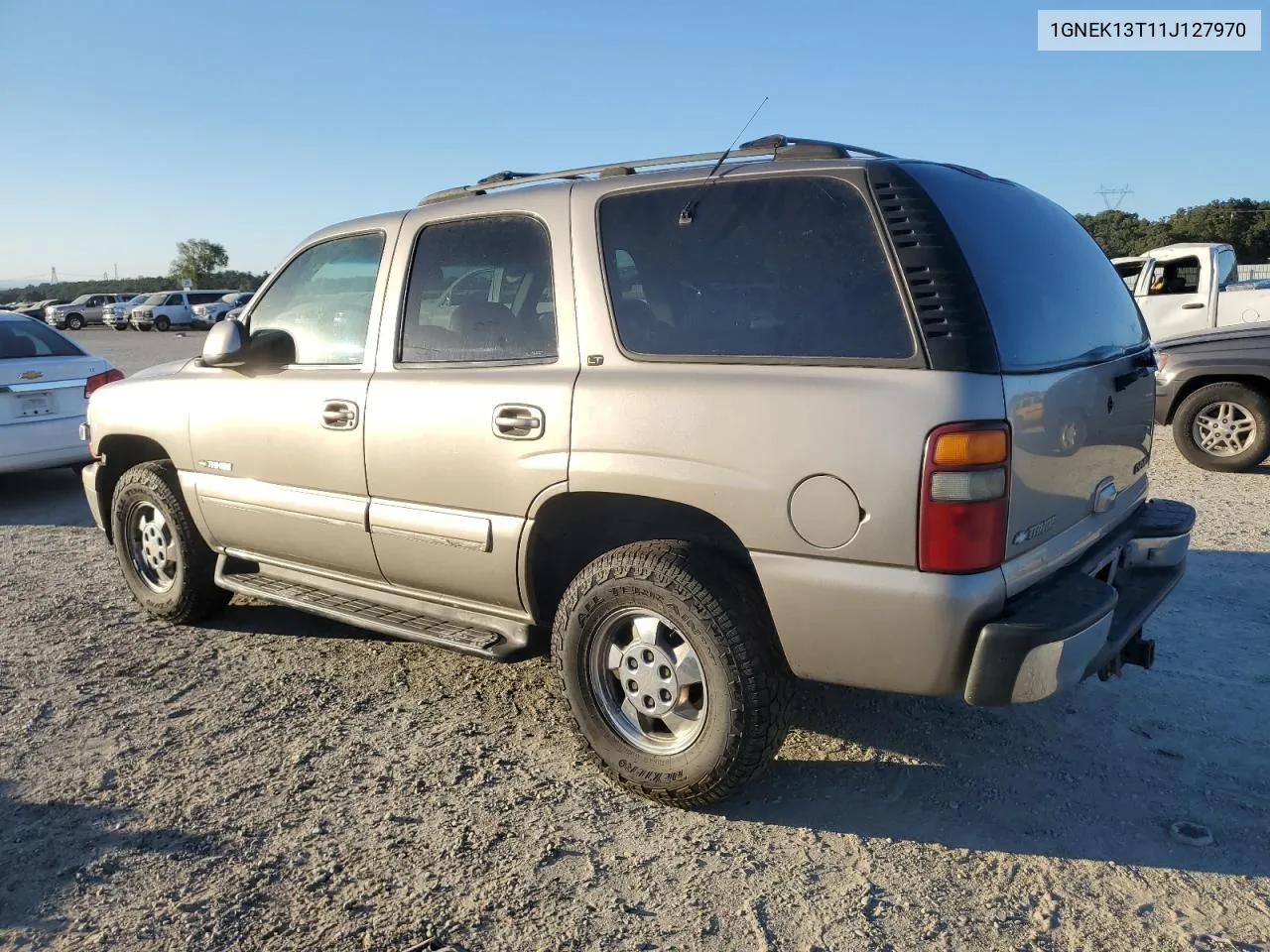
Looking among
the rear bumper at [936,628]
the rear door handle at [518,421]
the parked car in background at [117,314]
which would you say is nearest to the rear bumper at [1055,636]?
the rear bumper at [936,628]

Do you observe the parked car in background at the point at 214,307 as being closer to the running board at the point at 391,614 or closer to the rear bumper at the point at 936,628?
the running board at the point at 391,614

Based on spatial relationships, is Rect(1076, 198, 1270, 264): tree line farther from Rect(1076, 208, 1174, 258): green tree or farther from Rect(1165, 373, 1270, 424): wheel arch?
Rect(1165, 373, 1270, 424): wheel arch

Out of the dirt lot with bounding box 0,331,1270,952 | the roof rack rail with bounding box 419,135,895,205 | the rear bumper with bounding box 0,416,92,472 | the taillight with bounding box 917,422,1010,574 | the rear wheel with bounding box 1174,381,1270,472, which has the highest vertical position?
the roof rack rail with bounding box 419,135,895,205

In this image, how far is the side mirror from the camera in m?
4.21

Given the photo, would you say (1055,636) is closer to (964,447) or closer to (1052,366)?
(964,447)

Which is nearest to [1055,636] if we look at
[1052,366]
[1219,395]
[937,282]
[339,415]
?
[1052,366]

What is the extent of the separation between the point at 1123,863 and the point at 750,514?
1473 mm

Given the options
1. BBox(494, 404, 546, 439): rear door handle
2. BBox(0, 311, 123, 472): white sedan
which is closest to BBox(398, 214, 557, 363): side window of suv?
BBox(494, 404, 546, 439): rear door handle

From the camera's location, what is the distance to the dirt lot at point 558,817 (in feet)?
8.57

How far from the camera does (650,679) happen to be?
320 centimetres

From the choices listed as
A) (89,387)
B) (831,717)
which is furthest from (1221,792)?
(89,387)

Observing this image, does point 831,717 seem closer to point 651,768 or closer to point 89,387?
point 651,768

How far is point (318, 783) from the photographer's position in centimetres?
335

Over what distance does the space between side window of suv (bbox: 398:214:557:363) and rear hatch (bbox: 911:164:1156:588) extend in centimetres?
133
